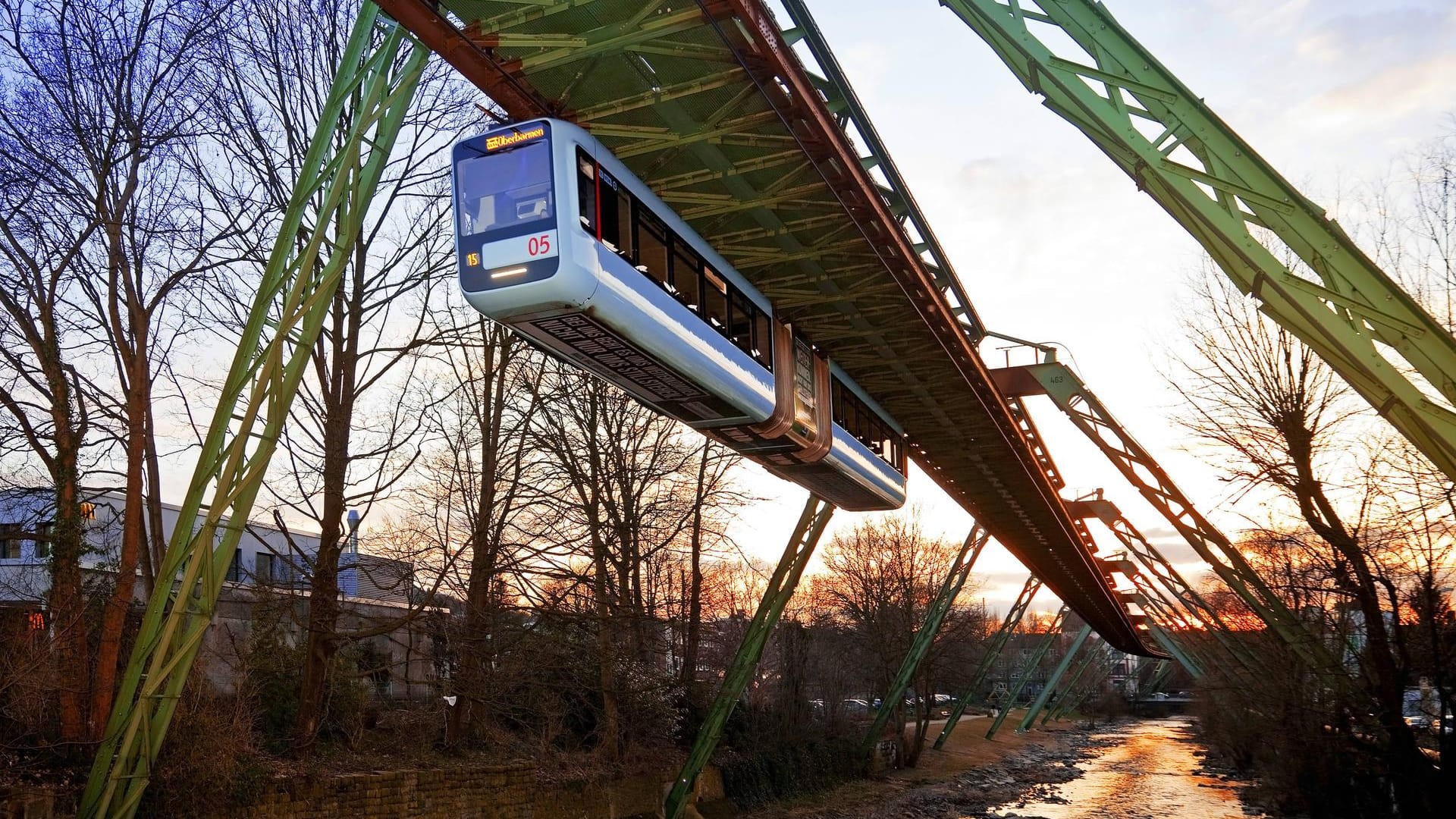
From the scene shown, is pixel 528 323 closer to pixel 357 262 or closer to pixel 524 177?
pixel 524 177

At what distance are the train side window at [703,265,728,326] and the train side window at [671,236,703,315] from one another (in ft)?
0.43

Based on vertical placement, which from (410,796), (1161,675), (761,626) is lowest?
(1161,675)

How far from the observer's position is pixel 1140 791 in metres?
37.1

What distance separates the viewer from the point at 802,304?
1548cm

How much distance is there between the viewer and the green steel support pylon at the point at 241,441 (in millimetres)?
10414

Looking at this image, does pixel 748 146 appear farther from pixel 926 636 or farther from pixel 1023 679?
pixel 1023 679

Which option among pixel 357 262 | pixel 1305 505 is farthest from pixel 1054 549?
pixel 357 262

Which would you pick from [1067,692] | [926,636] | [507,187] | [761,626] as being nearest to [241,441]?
[507,187]

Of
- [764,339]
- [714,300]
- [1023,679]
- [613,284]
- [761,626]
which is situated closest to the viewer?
[613,284]

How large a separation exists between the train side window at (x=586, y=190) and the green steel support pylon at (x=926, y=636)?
28733 mm

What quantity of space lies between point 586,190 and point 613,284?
964 millimetres

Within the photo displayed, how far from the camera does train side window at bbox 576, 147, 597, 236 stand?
412 inches

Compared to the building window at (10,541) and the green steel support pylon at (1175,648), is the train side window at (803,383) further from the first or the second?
the green steel support pylon at (1175,648)

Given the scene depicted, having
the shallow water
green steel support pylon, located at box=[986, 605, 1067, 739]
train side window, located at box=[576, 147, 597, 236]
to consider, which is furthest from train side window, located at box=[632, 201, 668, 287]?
green steel support pylon, located at box=[986, 605, 1067, 739]
